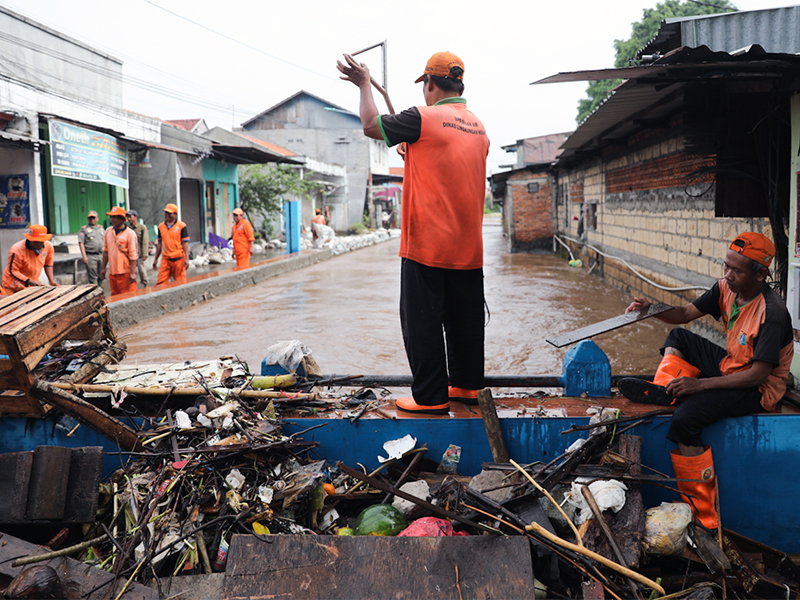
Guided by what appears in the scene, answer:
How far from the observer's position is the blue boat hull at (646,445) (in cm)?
335

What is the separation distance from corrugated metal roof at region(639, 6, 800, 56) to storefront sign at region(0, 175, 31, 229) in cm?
1086

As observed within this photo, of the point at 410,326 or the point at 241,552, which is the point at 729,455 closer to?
the point at 410,326

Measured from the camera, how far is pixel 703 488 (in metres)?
3.20

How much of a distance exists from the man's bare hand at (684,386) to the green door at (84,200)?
13921 mm

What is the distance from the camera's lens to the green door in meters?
14.0

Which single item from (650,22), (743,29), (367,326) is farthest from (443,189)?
(650,22)

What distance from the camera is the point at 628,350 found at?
7.30 meters

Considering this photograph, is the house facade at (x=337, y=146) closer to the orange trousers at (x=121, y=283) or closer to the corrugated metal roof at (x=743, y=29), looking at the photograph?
the orange trousers at (x=121, y=283)

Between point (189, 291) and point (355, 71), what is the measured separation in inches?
339

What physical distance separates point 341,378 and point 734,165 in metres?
3.27

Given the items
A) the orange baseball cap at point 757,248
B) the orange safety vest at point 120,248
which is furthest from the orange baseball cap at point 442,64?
the orange safety vest at point 120,248

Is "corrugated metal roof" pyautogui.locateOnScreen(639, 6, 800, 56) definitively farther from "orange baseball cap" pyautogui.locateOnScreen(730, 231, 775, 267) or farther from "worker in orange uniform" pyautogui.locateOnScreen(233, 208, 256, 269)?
"worker in orange uniform" pyautogui.locateOnScreen(233, 208, 256, 269)

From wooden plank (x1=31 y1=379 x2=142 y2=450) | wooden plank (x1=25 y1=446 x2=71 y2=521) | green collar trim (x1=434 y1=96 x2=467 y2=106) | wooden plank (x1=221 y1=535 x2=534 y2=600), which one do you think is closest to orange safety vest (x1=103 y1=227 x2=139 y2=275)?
wooden plank (x1=31 y1=379 x2=142 y2=450)

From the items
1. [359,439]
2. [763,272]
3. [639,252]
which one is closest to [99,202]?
[639,252]
